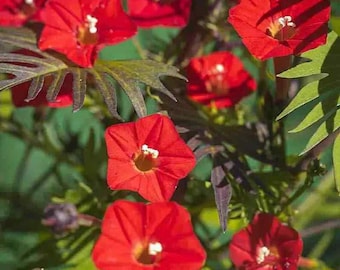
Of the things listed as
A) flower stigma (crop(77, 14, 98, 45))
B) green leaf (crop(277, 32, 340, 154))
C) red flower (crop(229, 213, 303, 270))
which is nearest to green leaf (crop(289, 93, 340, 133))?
green leaf (crop(277, 32, 340, 154))

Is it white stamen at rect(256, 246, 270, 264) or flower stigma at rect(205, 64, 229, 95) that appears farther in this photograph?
flower stigma at rect(205, 64, 229, 95)

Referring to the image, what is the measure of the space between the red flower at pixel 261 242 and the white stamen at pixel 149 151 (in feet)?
0.35

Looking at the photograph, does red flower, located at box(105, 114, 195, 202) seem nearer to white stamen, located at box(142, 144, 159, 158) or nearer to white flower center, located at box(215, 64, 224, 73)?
white stamen, located at box(142, 144, 159, 158)

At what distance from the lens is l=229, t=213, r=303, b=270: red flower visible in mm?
774

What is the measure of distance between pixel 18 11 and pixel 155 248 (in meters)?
0.32

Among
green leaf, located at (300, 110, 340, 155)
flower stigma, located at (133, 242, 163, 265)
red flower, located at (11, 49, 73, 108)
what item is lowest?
flower stigma, located at (133, 242, 163, 265)

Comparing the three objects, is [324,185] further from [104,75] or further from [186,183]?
[104,75]

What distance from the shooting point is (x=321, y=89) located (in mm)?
736

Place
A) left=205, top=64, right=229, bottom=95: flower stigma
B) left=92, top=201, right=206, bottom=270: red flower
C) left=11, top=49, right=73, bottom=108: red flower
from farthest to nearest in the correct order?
left=205, top=64, right=229, bottom=95: flower stigma < left=11, top=49, right=73, bottom=108: red flower < left=92, top=201, right=206, bottom=270: red flower

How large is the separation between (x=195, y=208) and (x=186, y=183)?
0.10 metres

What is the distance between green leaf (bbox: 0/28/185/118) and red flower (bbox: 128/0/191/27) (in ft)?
0.29

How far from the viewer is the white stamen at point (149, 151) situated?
75cm

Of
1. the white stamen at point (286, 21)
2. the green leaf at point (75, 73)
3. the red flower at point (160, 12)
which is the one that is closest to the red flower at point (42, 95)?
the green leaf at point (75, 73)

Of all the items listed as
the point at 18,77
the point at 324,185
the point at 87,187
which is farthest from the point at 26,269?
the point at 324,185
